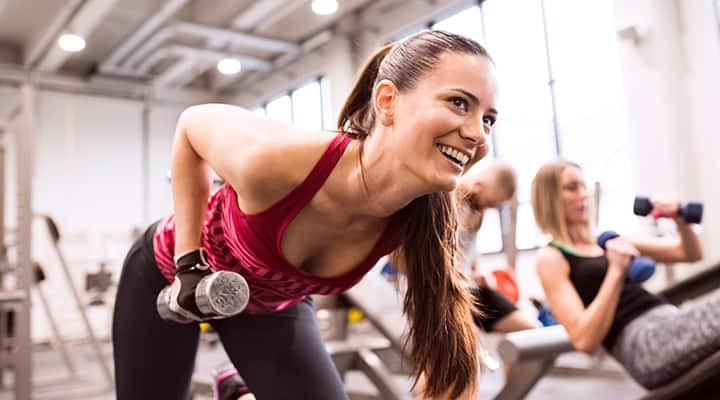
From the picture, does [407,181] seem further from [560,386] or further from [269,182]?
[560,386]

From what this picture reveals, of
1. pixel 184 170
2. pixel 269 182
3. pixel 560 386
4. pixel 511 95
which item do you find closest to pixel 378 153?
pixel 269 182

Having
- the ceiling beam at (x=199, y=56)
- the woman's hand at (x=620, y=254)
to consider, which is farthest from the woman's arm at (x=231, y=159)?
the ceiling beam at (x=199, y=56)

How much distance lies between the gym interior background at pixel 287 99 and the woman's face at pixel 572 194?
93 centimetres

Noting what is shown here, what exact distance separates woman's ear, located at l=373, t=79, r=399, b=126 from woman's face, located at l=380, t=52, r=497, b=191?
18 millimetres

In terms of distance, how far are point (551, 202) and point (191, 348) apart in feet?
4.47

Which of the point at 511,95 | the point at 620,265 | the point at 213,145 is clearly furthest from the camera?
the point at 511,95

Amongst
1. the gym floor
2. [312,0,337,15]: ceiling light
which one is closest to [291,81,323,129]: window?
[312,0,337,15]: ceiling light

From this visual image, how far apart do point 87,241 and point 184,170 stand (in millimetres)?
8219

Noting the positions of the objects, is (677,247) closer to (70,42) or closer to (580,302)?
(580,302)

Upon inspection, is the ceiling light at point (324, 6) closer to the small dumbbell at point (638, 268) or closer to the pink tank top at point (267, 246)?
the small dumbbell at point (638, 268)

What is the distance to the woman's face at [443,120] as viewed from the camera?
3.02 ft

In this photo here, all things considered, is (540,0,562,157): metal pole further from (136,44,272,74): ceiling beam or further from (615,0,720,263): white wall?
(136,44,272,74): ceiling beam

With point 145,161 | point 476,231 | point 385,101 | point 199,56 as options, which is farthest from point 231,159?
point 145,161

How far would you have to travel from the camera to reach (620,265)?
1.96m
